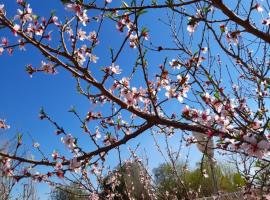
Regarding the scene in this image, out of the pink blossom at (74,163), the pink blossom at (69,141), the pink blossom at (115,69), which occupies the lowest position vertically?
the pink blossom at (74,163)

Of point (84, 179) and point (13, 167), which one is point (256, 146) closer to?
point (13, 167)

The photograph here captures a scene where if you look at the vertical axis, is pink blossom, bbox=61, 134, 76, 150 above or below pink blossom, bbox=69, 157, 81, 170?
above

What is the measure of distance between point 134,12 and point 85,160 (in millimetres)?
1314

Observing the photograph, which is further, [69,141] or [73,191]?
[73,191]

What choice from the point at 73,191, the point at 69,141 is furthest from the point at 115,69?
the point at 73,191

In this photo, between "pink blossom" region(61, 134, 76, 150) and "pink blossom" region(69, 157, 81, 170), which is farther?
"pink blossom" region(61, 134, 76, 150)

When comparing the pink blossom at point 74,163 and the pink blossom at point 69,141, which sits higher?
A: the pink blossom at point 69,141

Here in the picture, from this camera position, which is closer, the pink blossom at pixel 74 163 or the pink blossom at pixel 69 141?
the pink blossom at pixel 74 163

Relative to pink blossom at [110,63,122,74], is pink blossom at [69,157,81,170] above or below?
below

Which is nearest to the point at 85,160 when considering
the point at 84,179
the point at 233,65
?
the point at 84,179

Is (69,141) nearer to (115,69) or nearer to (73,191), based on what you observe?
(115,69)

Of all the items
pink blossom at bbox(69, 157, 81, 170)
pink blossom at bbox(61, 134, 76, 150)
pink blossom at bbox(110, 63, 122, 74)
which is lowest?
pink blossom at bbox(69, 157, 81, 170)

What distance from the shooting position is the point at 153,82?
Result: 128 inches

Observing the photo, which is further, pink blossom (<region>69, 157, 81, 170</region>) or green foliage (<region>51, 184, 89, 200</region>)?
green foliage (<region>51, 184, 89, 200</region>)
